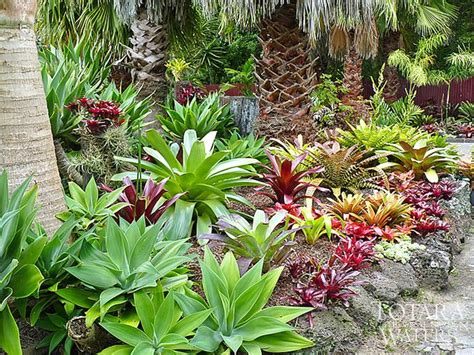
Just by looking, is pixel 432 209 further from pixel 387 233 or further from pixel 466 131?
pixel 466 131

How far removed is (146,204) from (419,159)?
13.7 ft

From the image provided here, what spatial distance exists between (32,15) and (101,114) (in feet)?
5.35

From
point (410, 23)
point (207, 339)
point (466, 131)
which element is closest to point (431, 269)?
point (207, 339)

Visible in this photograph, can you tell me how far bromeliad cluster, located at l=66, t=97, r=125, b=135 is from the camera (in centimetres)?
483

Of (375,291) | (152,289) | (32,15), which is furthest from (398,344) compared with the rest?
(32,15)

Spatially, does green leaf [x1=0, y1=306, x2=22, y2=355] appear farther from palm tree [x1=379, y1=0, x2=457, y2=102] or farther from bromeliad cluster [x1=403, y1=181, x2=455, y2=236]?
palm tree [x1=379, y1=0, x2=457, y2=102]

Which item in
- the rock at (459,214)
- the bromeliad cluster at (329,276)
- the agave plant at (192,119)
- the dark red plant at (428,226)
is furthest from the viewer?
the agave plant at (192,119)

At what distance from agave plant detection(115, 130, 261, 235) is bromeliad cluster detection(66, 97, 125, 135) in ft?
1.65

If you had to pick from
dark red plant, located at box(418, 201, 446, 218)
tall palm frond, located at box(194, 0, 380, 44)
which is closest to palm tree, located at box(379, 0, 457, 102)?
tall palm frond, located at box(194, 0, 380, 44)

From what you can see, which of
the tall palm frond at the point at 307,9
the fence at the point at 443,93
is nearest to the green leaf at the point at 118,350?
the tall palm frond at the point at 307,9

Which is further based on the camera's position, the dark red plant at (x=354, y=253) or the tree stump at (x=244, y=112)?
the tree stump at (x=244, y=112)

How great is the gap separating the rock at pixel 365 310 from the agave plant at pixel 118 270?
125cm

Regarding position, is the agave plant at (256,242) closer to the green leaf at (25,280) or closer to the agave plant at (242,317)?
the agave plant at (242,317)

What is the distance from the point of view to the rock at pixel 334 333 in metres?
3.12
